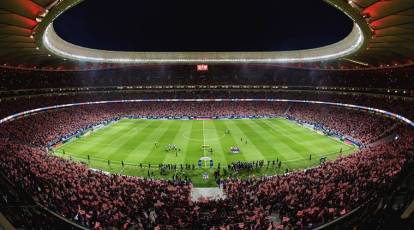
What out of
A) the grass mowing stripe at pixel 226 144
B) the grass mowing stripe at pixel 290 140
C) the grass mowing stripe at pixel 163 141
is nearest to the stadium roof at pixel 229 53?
the grass mowing stripe at pixel 290 140

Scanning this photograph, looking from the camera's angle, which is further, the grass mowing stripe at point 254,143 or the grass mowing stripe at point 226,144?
the grass mowing stripe at point 254,143

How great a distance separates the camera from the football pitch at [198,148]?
107 feet

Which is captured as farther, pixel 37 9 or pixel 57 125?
pixel 57 125

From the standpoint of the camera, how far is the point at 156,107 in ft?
252

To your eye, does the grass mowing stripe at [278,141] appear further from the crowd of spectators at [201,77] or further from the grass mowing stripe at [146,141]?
the crowd of spectators at [201,77]

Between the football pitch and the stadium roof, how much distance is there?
1360cm

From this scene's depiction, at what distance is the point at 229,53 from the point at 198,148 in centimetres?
4506

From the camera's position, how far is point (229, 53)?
3152 inches

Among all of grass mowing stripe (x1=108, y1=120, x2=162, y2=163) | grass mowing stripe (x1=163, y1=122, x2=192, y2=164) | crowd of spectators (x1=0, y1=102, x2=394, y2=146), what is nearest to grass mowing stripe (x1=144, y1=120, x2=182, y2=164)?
grass mowing stripe (x1=163, y1=122, x2=192, y2=164)

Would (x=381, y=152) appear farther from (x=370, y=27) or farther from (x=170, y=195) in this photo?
(x=170, y=195)

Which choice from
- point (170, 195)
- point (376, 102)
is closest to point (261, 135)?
point (376, 102)

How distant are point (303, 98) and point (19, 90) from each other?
200 ft

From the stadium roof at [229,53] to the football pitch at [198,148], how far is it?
44.6 ft

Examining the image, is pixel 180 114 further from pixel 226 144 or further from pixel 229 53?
pixel 226 144
